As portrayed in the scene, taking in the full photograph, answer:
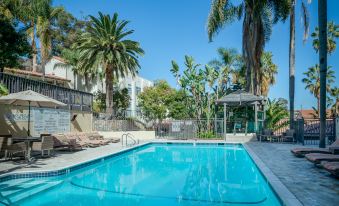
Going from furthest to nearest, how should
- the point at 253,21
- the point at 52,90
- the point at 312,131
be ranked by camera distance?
1. the point at 253,21
2. the point at 312,131
3. the point at 52,90

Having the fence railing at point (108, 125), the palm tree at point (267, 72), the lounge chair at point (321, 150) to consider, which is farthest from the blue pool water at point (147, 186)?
the palm tree at point (267, 72)

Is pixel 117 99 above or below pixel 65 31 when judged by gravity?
below

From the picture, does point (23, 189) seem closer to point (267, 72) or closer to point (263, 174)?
point (263, 174)

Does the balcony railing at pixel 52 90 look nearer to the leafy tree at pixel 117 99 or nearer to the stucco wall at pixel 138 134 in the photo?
the stucco wall at pixel 138 134

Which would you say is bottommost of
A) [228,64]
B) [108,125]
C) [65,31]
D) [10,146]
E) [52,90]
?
[10,146]

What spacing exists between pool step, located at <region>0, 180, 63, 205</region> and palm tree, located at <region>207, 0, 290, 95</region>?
60.9 feet

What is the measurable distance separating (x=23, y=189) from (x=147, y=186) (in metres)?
3.26

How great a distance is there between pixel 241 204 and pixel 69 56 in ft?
109

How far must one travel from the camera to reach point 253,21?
23234 millimetres

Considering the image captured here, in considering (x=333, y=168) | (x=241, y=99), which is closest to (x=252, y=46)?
(x=241, y=99)

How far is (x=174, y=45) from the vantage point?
32.1 m

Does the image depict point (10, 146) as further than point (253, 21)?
No

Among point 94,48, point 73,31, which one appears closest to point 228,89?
point 94,48

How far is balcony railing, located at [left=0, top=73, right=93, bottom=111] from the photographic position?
47.1 ft
